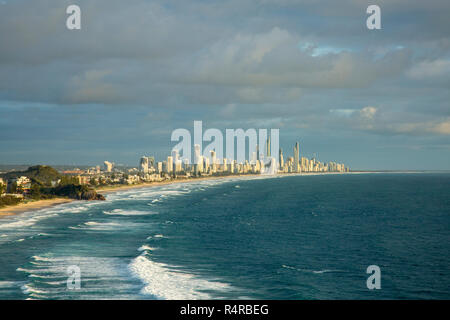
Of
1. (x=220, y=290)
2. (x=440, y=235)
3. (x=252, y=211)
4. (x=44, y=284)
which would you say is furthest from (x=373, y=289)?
(x=252, y=211)

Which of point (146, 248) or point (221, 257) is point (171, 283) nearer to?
point (221, 257)

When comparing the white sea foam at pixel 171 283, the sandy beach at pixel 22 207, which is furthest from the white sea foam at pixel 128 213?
the white sea foam at pixel 171 283

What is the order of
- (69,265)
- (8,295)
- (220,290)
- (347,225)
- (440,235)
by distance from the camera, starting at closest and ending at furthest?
1. (8,295)
2. (220,290)
3. (69,265)
4. (440,235)
5. (347,225)
